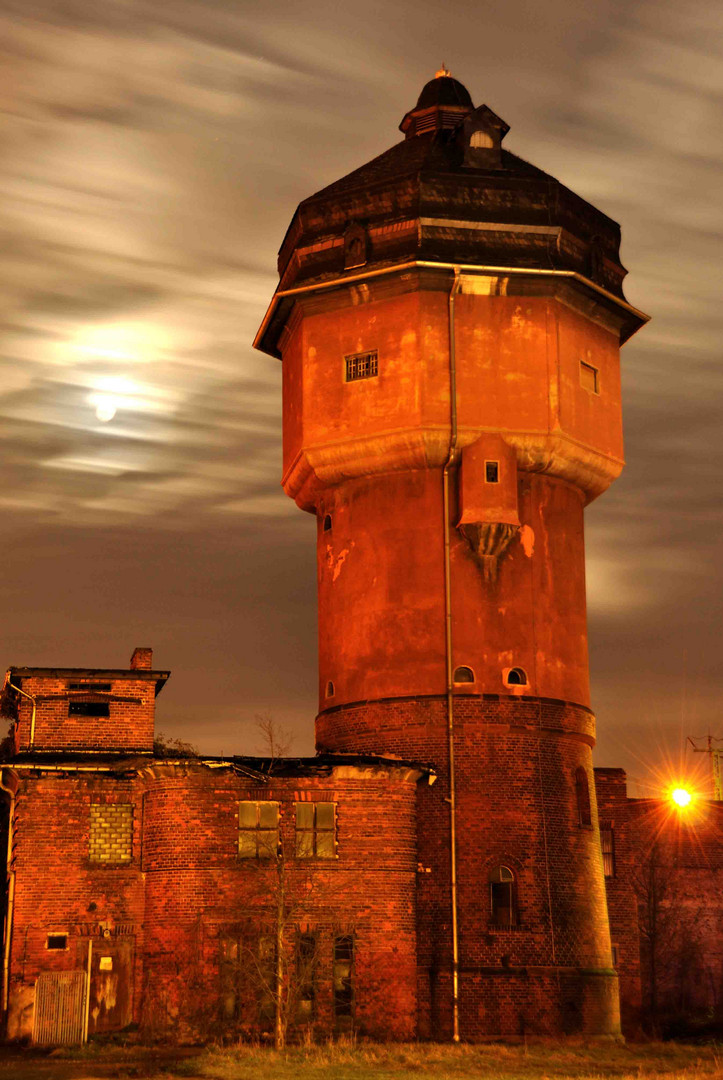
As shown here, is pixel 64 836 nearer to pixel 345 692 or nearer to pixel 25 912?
pixel 25 912

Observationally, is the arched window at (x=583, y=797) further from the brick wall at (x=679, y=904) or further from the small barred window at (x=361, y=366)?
the small barred window at (x=361, y=366)

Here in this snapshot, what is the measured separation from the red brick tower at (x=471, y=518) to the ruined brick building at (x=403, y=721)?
2.9 inches

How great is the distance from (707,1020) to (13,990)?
2309 centimetres

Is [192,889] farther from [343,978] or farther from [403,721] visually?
[403,721]

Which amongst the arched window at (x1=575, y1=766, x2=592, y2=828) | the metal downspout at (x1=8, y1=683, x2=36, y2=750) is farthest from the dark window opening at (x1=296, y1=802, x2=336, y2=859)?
the metal downspout at (x1=8, y1=683, x2=36, y2=750)

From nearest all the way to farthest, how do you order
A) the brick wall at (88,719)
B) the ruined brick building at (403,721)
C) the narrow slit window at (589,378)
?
the ruined brick building at (403,721) → the brick wall at (88,719) → the narrow slit window at (589,378)

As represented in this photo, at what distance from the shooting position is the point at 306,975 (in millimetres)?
35438

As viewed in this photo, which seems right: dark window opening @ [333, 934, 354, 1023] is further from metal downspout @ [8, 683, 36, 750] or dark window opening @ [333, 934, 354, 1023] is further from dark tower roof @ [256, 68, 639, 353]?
dark tower roof @ [256, 68, 639, 353]

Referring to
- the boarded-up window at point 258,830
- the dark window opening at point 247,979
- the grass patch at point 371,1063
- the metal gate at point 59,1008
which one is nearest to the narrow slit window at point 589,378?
the boarded-up window at point 258,830

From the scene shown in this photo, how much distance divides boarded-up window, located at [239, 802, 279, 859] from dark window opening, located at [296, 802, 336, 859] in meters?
0.52

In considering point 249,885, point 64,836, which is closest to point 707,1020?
point 249,885

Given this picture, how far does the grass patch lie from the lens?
96.5 feet

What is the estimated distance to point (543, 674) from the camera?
40.2 metres

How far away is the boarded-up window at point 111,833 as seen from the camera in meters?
36.3
